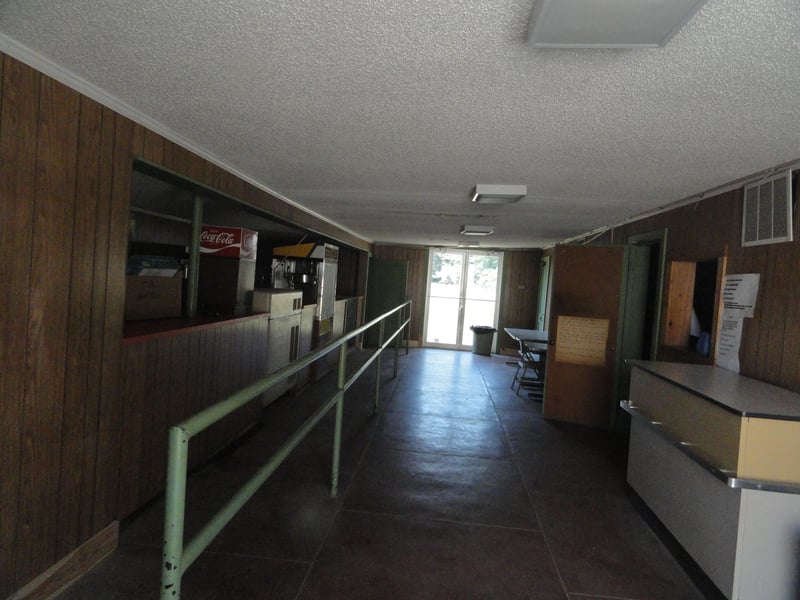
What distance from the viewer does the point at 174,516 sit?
37.7 inches

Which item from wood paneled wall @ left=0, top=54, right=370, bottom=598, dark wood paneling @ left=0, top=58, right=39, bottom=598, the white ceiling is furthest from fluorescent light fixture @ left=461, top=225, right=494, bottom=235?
dark wood paneling @ left=0, top=58, right=39, bottom=598

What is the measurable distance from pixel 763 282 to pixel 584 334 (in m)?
1.91

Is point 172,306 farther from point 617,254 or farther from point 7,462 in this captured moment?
point 617,254

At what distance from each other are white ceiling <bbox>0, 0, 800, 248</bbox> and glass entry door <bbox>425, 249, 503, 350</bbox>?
5.95 meters

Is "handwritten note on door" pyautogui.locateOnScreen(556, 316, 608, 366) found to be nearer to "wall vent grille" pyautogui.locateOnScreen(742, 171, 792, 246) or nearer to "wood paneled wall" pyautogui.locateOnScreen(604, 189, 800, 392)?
"wood paneled wall" pyautogui.locateOnScreen(604, 189, 800, 392)

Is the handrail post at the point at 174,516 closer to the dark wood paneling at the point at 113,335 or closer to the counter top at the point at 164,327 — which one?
the dark wood paneling at the point at 113,335

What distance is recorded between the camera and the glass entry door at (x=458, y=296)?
8.80 metres

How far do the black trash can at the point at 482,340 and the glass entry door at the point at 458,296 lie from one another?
18.7 inches

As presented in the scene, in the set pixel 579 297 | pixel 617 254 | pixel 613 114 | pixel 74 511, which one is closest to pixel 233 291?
pixel 74 511

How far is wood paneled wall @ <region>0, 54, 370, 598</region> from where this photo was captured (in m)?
1.48

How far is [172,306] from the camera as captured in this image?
279 cm

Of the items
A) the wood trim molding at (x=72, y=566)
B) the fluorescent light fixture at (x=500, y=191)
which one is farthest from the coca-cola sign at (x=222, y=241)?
the wood trim molding at (x=72, y=566)

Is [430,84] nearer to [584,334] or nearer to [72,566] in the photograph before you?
[72,566]

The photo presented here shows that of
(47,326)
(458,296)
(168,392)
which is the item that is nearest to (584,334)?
(168,392)
